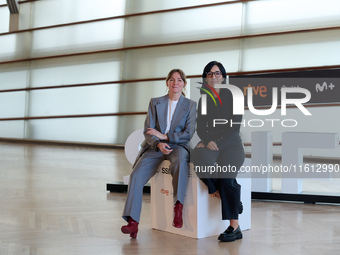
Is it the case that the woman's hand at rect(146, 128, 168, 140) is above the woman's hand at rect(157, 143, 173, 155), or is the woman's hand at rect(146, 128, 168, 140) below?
above

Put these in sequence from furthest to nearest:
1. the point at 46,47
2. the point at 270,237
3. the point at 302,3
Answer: the point at 46,47 < the point at 302,3 < the point at 270,237

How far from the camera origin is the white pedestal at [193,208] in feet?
11.1

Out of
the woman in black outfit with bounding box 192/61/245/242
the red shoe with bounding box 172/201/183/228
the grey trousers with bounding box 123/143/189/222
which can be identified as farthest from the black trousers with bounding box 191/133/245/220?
the red shoe with bounding box 172/201/183/228

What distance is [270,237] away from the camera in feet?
11.2

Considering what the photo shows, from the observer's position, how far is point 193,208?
3410mm

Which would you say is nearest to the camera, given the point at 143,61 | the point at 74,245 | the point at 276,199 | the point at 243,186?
the point at 74,245

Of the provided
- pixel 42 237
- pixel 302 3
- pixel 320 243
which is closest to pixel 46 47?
pixel 302 3

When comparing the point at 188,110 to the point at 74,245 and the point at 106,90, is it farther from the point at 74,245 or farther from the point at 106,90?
the point at 106,90

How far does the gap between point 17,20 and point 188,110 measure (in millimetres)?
10223

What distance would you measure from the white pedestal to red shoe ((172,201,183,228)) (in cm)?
9

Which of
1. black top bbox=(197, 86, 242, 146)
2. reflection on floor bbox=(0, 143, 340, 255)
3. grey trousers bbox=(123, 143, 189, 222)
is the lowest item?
reflection on floor bbox=(0, 143, 340, 255)

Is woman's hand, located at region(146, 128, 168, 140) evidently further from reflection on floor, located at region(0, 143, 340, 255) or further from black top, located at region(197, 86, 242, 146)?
reflection on floor, located at region(0, 143, 340, 255)

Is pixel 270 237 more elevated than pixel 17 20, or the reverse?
pixel 17 20

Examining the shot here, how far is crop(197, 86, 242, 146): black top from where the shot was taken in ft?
11.6
